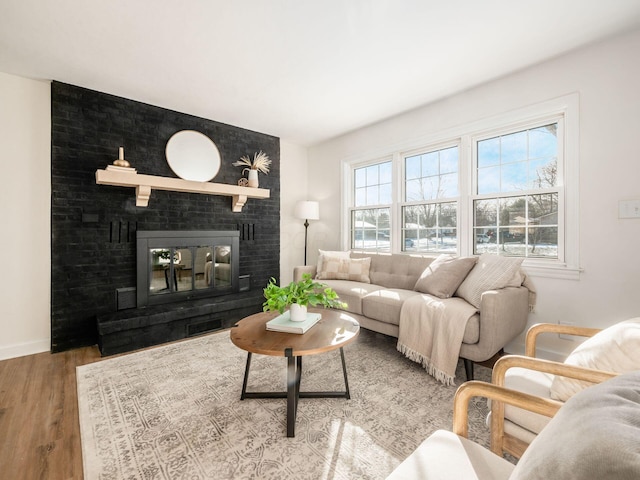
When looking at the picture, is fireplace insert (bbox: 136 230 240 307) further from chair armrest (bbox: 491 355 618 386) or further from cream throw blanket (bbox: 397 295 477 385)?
chair armrest (bbox: 491 355 618 386)

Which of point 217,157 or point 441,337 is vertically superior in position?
point 217,157

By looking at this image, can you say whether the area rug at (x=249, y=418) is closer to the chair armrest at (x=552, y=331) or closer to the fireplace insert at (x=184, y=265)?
the chair armrest at (x=552, y=331)

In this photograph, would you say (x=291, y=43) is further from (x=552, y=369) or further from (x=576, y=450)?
(x=576, y=450)

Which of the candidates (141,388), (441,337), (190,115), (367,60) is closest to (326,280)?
(441,337)

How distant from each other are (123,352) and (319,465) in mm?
2302

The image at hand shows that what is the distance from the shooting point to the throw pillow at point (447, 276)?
256cm

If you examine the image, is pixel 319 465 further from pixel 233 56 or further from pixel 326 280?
pixel 233 56

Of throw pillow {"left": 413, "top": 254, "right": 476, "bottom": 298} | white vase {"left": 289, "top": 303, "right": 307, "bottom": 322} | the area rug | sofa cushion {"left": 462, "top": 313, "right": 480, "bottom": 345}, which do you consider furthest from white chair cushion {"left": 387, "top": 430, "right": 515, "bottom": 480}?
throw pillow {"left": 413, "top": 254, "right": 476, "bottom": 298}

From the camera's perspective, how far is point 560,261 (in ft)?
8.20

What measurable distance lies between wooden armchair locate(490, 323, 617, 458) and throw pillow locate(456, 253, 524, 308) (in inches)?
42.2

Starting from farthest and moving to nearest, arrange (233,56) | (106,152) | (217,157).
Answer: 1. (217,157)
2. (106,152)
3. (233,56)

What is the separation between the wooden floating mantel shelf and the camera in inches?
114

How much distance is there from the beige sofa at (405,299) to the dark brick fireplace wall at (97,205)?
72.9 inches

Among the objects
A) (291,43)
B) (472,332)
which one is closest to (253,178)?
(291,43)
